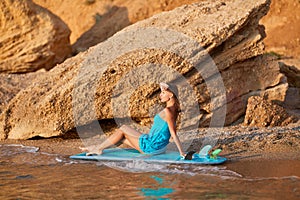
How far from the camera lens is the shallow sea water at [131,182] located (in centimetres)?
604

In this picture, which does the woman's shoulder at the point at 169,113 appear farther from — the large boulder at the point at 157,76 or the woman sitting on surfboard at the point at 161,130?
the large boulder at the point at 157,76

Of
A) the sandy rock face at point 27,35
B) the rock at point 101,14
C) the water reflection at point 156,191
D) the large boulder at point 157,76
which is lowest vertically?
the water reflection at point 156,191

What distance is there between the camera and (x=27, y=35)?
16438 millimetres

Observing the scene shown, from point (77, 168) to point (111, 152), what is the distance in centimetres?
81

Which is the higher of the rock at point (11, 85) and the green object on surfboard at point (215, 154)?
the rock at point (11, 85)

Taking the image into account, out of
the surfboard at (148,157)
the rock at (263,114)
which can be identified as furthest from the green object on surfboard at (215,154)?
the rock at (263,114)

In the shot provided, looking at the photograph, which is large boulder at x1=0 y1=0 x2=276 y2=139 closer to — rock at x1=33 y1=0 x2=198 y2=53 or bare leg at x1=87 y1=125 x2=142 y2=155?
bare leg at x1=87 y1=125 x2=142 y2=155

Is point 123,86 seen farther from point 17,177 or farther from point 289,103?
point 289,103

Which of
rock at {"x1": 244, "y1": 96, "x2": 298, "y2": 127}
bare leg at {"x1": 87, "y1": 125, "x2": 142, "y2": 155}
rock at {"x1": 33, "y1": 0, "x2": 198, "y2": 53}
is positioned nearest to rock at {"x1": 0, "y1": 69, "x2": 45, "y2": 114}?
bare leg at {"x1": 87, "y1": 125, "x2": 142, "y2": 155}

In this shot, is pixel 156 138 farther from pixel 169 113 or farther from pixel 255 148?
pixel 255 148

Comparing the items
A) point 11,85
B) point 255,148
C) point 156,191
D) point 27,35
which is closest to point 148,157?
point 156,191

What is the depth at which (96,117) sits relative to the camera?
9.27 meters

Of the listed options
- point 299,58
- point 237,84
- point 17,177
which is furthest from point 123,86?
point 299,58

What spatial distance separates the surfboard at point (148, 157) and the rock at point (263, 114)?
6.43ft
